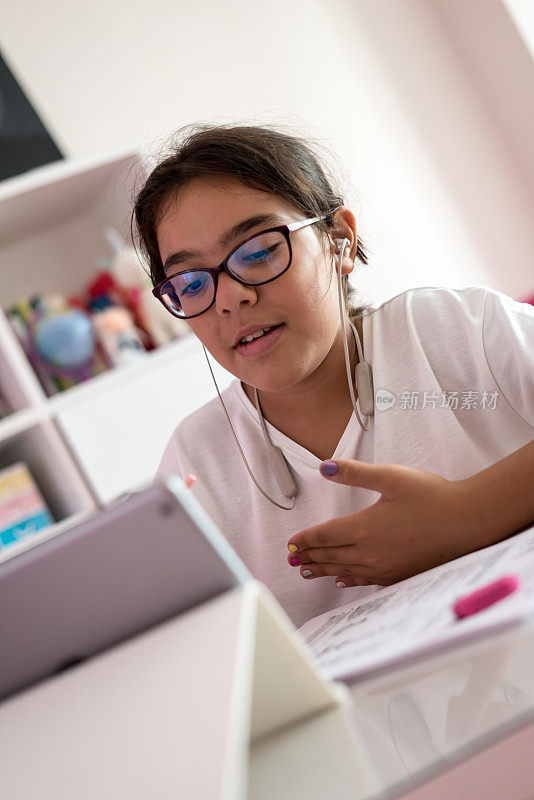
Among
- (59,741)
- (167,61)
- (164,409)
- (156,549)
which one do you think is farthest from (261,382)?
(167,61)

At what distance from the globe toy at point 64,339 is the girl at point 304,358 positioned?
1.00 m

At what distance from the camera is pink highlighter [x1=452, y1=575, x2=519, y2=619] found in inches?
16.2

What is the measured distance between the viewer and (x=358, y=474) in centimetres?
69

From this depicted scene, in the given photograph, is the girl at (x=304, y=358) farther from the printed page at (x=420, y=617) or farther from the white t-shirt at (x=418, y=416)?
the printed page at (x=420, y=617)

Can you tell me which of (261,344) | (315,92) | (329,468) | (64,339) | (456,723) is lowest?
(456,723)

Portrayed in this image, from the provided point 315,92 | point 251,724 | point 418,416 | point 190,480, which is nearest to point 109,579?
point 251,724

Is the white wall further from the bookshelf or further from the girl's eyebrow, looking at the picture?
the girl's eyebrow

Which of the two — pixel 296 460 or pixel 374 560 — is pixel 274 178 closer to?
pixel 296 460

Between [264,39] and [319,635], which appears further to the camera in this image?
[264,39]

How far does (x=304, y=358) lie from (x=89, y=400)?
120cm

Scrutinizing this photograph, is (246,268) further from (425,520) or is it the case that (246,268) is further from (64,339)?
(64,339)

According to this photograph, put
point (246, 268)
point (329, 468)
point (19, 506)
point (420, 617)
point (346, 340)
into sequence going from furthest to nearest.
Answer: point (19, 506)
point (346, 340)
point (246, 268)
point (329, 468)
point (420, 617)

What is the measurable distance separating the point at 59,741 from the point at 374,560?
1.33 feet

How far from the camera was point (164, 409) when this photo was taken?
2068mm
